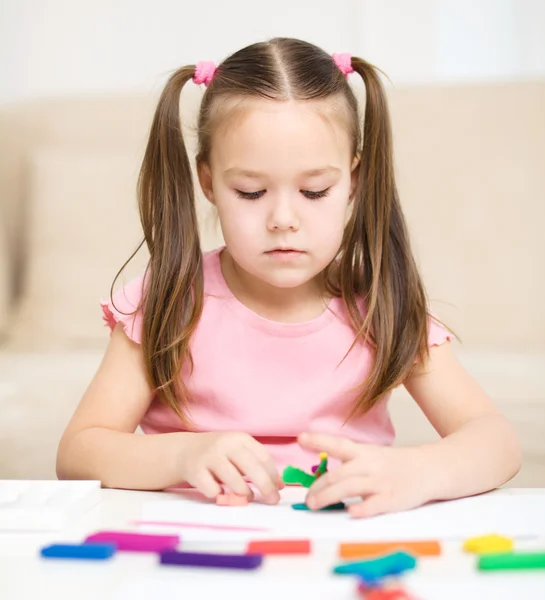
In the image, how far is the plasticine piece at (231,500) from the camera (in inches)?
34.2

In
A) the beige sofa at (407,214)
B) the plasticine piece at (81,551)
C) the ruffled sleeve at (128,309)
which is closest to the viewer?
the plasticine piece at (81,551)

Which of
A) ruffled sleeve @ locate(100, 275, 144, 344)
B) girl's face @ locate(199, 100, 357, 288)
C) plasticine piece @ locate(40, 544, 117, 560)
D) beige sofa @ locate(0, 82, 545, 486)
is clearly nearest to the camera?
plasticine piece @ locate(40, 544, 117, 560)

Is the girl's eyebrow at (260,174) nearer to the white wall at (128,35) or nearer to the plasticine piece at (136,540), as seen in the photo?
the plasticine piece at (136,540)

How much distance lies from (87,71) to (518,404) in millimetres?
1474

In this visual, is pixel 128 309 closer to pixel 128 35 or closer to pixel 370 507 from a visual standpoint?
pixel 370 507

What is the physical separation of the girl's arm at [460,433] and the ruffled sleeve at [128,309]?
1.11 ft

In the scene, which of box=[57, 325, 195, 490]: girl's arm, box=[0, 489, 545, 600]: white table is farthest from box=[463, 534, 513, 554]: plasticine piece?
box=[57, 325, 195, 490]: girl's arm

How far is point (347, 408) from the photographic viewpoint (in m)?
1.17

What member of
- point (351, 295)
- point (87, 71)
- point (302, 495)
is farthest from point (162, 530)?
point (87, 71)

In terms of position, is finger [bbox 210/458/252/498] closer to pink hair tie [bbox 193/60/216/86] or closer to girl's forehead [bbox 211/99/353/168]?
girl's forehead [bbox 211/99/353/168]

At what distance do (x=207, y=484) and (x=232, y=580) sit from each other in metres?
0.25

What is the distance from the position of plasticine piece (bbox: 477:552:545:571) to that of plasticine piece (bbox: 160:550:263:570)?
15 centimetres

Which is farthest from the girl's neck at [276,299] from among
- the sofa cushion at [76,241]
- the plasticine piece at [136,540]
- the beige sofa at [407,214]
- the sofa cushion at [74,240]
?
the sofa cushion at [74,240]

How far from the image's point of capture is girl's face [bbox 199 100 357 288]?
1.02m
